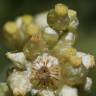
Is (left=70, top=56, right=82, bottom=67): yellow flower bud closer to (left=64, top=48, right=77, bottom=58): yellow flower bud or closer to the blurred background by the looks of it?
(left=64, top=48, right=77, bottom=58): yellow flower bud

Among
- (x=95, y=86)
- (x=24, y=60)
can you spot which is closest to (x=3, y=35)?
(x=24, y=60)

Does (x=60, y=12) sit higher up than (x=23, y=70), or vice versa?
(x=60, y=12)

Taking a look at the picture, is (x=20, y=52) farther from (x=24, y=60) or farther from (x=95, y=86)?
(x=95, y=86)

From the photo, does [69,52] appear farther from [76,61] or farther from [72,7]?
[72,7]

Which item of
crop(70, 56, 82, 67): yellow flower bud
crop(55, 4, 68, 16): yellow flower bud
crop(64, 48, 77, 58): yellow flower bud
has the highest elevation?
crop(55, 4, 68, 16): yellow flower bud

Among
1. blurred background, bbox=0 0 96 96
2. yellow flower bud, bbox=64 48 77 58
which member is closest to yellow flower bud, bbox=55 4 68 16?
yellow flower bud, bbox=64 48 77 58

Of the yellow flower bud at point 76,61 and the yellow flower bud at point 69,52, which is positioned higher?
the yellow flower bud at point 69,52

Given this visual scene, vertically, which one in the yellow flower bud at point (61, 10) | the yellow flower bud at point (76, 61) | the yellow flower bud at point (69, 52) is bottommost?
the yellow flower bud at point (76, 61)

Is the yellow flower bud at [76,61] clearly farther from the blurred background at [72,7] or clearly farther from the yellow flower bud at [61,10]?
the blurred background at [72,7]

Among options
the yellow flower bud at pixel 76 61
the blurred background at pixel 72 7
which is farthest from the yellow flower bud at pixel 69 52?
the blurred background at pixel 72 7
